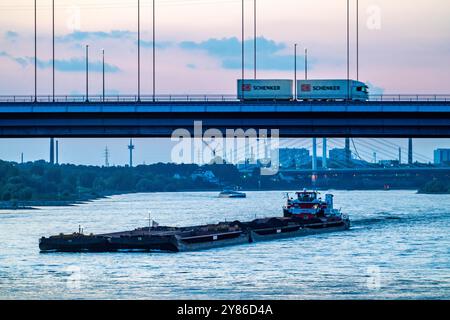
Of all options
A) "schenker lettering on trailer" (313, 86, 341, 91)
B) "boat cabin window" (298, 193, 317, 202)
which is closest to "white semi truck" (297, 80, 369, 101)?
"schenker lettering on trailer" (313, 86, 341, 91)

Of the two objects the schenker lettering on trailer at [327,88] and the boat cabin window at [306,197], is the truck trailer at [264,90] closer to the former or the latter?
the schenker lettering on trailer at [327,88]

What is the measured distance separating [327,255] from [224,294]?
80.7 feet

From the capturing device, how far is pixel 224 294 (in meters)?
57.2

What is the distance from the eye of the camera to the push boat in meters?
84.1

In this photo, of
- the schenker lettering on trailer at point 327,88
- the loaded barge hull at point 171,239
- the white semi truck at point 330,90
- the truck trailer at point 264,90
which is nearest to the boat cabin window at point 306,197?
the loaded barge hull at point 171,239

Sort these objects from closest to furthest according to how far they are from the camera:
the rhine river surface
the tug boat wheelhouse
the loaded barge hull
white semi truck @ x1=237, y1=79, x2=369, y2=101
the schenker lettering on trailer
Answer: the rhine river surface → the schenker lettering on trailer → white semi truck @ x1=237, y1=79, x2=369, y2=101 → the loaded barge hull → the tug boat wheelhouse

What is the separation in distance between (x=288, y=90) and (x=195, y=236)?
1474 cm

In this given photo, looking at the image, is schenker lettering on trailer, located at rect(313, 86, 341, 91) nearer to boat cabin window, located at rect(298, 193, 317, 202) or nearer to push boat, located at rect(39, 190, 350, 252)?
push boat, located at rect(39, 190, 350, 252)

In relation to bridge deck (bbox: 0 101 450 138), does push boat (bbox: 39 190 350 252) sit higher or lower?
lower

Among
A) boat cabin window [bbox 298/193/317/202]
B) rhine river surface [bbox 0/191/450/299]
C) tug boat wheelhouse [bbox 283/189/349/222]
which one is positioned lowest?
rhine river surface [bbox 0/191/450/299]

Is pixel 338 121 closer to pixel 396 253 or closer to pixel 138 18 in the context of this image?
pixel 396 253

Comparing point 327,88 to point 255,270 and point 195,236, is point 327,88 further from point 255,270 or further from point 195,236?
point 195,236
